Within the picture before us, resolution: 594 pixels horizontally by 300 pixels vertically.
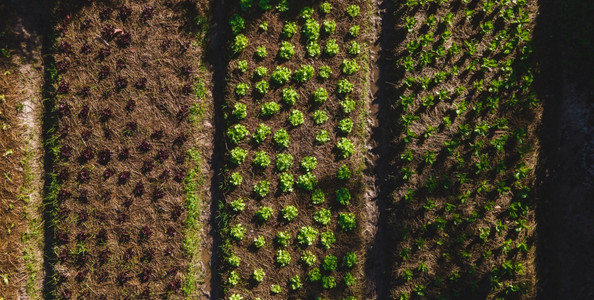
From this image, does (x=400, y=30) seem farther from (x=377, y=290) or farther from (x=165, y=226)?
(x=165, y=226)

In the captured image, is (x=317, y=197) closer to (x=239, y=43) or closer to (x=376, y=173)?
(x=376, y=173)

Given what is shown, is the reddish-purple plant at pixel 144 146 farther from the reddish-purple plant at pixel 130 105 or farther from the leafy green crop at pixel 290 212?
the leafy green crop at pixel 290 212

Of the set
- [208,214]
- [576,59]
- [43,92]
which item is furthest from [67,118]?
[576,59]

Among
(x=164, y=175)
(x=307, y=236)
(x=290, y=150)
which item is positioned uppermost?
(x=290, y=150)

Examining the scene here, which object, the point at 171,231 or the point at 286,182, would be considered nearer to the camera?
the point at 286,182

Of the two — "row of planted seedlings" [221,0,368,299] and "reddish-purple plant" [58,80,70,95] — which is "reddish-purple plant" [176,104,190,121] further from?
"reddish-purple plant" [58,80,70,95]

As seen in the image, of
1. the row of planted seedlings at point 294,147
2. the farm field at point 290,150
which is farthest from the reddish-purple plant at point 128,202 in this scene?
the row of planted seedlings at point 294,147

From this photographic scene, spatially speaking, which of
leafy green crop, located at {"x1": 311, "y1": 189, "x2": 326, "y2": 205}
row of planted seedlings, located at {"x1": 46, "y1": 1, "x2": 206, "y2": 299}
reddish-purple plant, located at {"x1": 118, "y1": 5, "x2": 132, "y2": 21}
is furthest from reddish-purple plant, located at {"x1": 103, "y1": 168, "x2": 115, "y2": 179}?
leafy green crop, located at {"x1": 311, "y1": 189, "x2": 326, "y2": 205}

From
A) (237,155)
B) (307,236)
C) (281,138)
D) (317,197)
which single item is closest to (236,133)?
(237,155)
